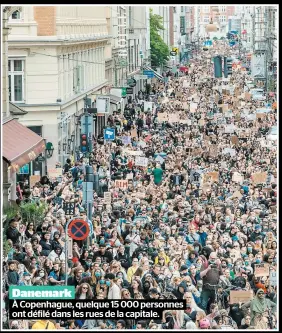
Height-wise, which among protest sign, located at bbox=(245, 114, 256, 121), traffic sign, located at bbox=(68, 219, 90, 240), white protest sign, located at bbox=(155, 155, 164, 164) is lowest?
protest sign, located at bbox=(245, 114, 256, 121)

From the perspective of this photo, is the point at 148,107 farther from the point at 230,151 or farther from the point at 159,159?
the point at 159,159

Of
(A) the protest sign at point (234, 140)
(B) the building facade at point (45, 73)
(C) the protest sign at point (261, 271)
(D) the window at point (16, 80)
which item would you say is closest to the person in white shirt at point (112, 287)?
(C) the protest sign at point (261, 271)

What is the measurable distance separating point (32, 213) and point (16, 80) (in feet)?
63.9

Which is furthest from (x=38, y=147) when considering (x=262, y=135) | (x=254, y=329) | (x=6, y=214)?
(x=262, y=135)

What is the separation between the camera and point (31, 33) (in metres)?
48.3

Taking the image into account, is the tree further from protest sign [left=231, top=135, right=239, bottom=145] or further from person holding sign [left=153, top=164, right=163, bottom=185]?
person holding sign [left=153, top=164, right=163, bottom=185]

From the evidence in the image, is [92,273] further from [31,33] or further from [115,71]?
[115,71]

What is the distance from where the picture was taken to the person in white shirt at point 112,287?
2032 cm

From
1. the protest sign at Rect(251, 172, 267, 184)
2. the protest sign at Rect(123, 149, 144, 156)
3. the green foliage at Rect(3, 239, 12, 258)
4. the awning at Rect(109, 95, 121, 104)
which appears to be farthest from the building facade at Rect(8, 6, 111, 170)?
the green foliage at Rect(3, 239, 12, 258)

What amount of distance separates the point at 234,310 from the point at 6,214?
29.4 feet

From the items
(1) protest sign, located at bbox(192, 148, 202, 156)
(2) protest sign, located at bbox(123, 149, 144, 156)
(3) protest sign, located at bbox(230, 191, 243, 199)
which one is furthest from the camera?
(1) protest sign, located at bbox(192, 148, 202, 156)
